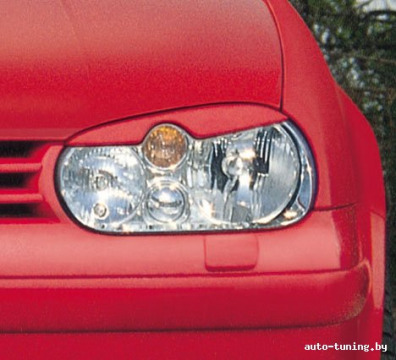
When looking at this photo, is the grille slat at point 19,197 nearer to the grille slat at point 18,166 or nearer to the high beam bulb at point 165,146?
the grille slat at point 18,166

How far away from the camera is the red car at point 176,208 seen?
1.57m

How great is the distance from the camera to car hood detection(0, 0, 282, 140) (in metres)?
1.62

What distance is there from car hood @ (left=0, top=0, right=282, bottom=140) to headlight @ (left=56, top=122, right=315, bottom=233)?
62mm

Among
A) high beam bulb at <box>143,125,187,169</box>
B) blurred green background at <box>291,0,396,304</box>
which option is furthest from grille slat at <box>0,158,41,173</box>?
blurred green background at <box>291,0,396,304</box>

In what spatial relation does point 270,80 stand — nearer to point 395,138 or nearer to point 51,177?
point 51,177

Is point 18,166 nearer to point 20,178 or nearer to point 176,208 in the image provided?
point 20,178

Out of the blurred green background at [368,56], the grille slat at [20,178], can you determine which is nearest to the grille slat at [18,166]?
the grille slat at [20,178]

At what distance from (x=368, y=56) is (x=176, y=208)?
8.12 feet

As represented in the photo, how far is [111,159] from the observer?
1650 mm

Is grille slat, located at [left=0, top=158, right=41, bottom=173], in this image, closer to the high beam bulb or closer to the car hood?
the car hood

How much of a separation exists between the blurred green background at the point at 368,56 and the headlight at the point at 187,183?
5.82 ft

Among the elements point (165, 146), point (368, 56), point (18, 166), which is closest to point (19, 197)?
point (18, 166)

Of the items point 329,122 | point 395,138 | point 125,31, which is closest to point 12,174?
point 125,31

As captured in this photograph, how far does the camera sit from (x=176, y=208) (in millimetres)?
1640
